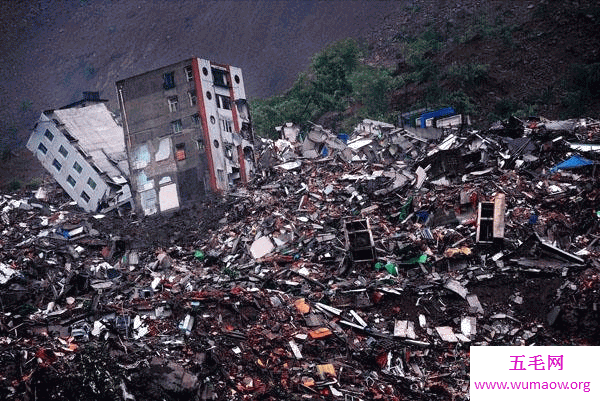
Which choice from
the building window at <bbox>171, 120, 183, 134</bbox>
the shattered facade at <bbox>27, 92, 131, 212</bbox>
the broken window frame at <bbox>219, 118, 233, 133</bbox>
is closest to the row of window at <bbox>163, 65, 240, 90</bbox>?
the building window at <bbox>171, 120, 183, 134</bbox>

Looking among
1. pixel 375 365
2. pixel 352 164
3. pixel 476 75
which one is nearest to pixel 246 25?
pixel 476 75

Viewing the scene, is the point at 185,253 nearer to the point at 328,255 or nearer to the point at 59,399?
the point at 328,255

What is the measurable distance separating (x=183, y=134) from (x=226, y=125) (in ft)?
7.15

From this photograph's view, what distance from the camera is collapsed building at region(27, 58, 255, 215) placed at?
24.7 m

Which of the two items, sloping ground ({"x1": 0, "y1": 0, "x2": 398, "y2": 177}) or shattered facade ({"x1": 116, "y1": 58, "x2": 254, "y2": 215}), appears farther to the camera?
sloping ground ({"x1": 0, "y1": 0, "x2": 398, "y2": 177})

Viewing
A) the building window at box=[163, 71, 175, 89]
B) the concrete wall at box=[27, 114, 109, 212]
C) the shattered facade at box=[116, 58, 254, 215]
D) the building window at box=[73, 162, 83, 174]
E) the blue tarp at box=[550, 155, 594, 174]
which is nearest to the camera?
the blue tarp at box=[550, 155, 594, 174]

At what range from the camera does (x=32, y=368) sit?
10.4 metres

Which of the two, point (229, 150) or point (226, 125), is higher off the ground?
point (226, 125)

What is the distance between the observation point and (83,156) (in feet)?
88.3

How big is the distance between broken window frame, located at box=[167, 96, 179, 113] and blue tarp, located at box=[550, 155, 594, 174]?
1659cm

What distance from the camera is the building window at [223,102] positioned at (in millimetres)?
25750

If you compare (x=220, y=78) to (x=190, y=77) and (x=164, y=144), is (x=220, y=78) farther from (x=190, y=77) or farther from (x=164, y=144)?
(x=164, y=144)

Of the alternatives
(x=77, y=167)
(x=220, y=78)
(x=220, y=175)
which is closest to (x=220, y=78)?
(x=220, y=78)

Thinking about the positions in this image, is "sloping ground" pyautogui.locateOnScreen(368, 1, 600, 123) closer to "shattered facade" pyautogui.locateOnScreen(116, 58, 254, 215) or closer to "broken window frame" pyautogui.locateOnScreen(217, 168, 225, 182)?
"shattered facade" pyautogui.locateOnScreen(116, 58, 254, 215)
